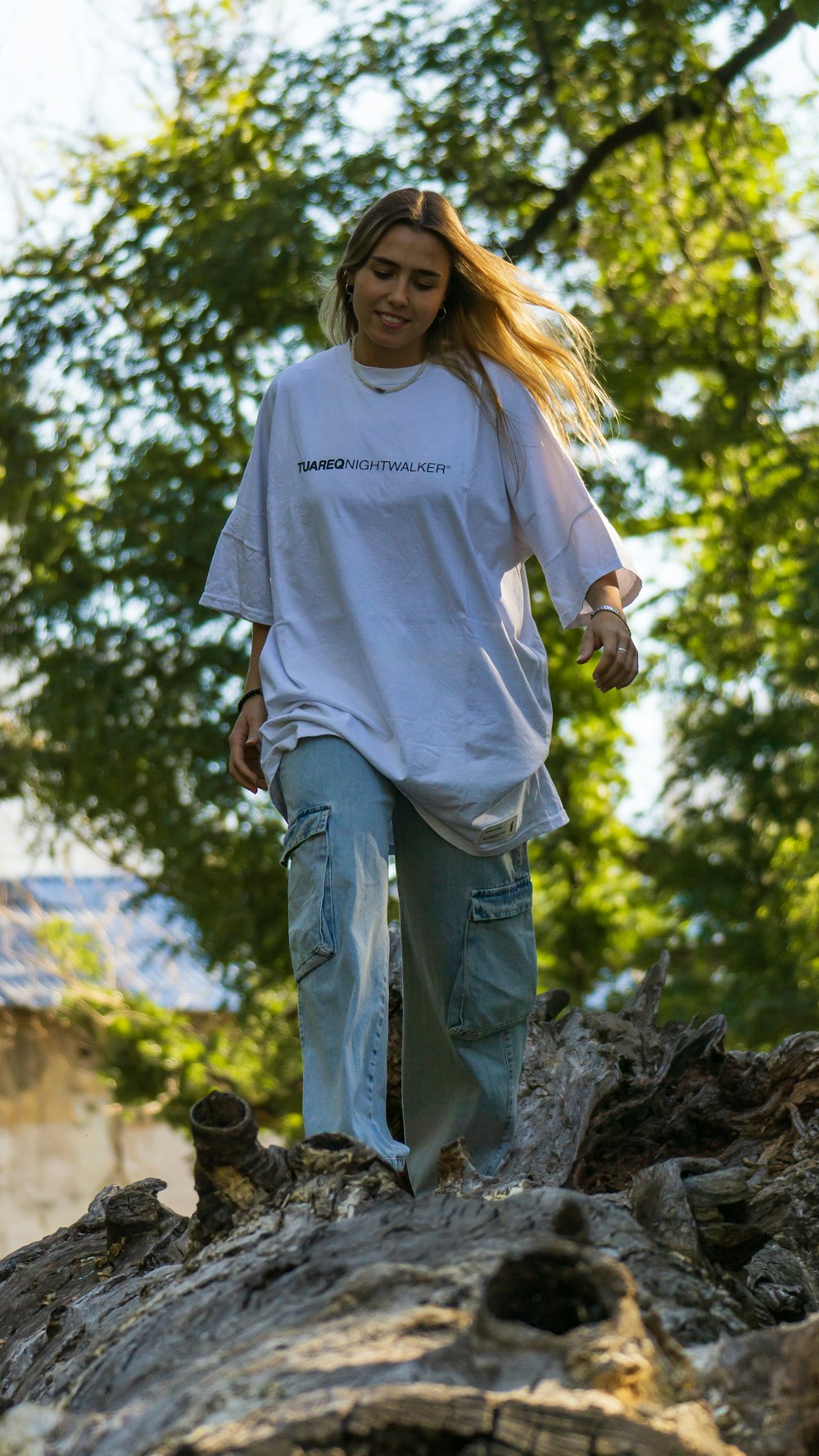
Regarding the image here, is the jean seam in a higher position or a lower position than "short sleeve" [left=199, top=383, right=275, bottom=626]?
lower

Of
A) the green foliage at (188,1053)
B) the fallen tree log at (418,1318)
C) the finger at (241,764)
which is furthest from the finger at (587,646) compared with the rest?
the green foliage at (188,1053)

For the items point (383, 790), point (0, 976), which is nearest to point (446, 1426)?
point (383, 790)

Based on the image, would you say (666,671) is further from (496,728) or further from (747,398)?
(496,728)

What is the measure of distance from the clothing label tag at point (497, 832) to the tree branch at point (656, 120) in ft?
18.3

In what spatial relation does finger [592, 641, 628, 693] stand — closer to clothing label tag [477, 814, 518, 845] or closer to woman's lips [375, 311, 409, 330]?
clothing label tag [477, 814, 518, 845]

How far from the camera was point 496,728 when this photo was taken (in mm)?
2977

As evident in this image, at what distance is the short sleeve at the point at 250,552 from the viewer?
3.19 meters

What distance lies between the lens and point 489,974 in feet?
10.1

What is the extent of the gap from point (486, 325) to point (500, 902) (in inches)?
46.1

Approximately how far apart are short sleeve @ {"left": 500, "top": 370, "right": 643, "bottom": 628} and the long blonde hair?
0.21 ft

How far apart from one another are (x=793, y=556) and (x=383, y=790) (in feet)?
19.0

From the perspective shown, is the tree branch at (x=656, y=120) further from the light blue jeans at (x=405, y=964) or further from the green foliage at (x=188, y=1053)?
the light blue jeans at (x=405, y=964)

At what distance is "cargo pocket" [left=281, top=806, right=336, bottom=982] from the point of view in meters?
2.74

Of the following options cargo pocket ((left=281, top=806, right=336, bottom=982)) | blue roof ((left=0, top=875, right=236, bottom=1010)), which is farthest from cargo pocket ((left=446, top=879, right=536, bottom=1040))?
blue roof ((left=0, top=875, right=236, bottom=1010))
